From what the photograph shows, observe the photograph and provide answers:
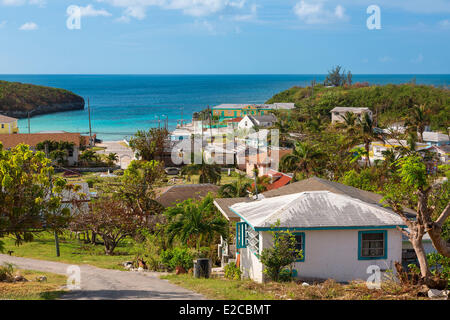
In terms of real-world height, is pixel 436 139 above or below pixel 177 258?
above

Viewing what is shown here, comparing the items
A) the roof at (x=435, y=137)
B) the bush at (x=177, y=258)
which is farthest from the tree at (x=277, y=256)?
the roof at (x=435, y=137)

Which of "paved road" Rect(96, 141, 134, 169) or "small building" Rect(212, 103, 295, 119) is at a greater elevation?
"small building" Rect(212, 103, 295, 119)

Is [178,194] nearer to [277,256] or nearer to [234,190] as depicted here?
[234,190]

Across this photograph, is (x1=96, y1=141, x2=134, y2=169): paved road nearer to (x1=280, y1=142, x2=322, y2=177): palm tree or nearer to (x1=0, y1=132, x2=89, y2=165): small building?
(x1=0, y1=132, x2=89, y2=165): small building

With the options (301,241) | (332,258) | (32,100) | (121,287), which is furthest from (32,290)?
(32,100)

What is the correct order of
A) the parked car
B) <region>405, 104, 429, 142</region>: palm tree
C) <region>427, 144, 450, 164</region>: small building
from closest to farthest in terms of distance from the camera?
<region>427, 144, 450, 164</region>: small building
the parked car
<region>405, 104, 429, 142</region>: palm tree

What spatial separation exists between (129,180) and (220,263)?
10504 millimetres

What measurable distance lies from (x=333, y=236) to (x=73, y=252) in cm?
1443

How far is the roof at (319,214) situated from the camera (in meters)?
15.6

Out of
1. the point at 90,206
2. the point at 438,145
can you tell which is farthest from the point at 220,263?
the point at 438,145

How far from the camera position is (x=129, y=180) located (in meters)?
29.7

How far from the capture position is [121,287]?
14.2m

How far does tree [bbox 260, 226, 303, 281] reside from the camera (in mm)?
14797

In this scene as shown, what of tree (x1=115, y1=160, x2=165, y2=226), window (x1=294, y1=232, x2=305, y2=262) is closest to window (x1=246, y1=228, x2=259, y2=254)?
window (x1=294, y1=232, x2=305, y2=262)
